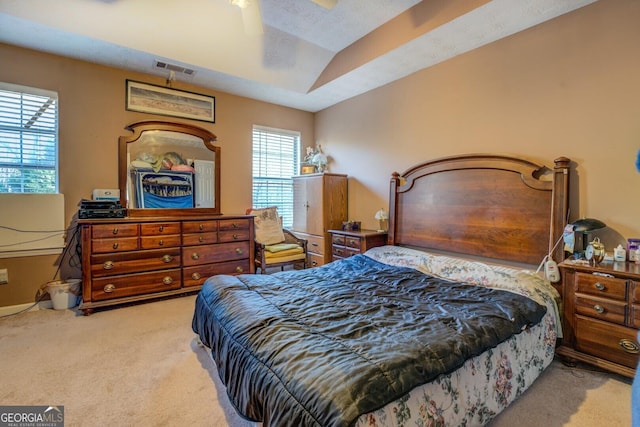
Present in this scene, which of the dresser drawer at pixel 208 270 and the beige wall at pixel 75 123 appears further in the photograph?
the dresser drawer at pixel 208 270

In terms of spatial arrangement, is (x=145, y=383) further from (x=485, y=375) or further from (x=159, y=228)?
(x=485, y=375)

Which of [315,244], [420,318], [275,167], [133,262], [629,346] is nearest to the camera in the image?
[420,318]

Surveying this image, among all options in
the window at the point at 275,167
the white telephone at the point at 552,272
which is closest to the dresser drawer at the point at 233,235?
the window at the point at 275,167

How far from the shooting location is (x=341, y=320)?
1.57 m

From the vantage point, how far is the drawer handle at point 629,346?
1775mm

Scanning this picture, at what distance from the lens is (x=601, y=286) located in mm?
1889

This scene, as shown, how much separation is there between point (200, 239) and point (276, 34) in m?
2.50

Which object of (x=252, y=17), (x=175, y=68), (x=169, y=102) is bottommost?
(x=169, y=102)

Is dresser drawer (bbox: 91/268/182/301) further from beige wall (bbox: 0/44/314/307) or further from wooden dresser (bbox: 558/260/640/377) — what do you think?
wooden dresser (bbox: 558/260/640/377)

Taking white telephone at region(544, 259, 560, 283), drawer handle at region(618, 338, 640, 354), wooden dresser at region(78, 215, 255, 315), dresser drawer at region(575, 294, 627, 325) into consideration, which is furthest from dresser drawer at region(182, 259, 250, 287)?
drawer handle at region(618, 338, 640, 354)

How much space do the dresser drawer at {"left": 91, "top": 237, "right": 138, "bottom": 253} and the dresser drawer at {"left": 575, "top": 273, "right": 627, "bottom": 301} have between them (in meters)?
3.88

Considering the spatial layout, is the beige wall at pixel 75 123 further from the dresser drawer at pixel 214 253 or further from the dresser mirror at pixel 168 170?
the dresser drawer at pixel 214 253

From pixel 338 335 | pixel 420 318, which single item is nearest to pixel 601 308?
pixel 420 318

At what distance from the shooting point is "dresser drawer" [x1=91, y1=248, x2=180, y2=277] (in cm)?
298
